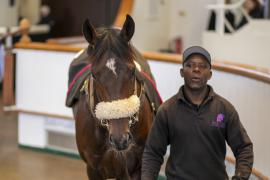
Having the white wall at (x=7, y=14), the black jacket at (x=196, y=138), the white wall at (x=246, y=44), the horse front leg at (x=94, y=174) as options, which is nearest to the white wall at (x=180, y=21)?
the white wall at (x=246, y=44)

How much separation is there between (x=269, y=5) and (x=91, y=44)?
8.53 m

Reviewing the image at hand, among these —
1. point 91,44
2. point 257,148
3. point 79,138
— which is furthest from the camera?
point 257,148

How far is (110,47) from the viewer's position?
8.32ft

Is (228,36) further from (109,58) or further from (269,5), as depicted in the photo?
(109,58)

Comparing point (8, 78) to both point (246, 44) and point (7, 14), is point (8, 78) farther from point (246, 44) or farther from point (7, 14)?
point (7, 14)

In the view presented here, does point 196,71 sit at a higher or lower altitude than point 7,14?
higher

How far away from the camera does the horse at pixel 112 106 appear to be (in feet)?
8.02

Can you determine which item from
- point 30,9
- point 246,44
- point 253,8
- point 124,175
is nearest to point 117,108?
point 124,175

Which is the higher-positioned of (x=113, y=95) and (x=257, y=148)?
(x=113, y=95)

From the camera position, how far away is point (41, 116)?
5.64m

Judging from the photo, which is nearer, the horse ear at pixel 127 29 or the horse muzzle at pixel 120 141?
the horse muzzle at pixel 120 141

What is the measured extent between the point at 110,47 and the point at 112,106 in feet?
1.00

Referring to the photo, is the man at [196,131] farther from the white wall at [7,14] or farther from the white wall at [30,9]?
the white wall at [30,9]

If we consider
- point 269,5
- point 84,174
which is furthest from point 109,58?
point 269,5
